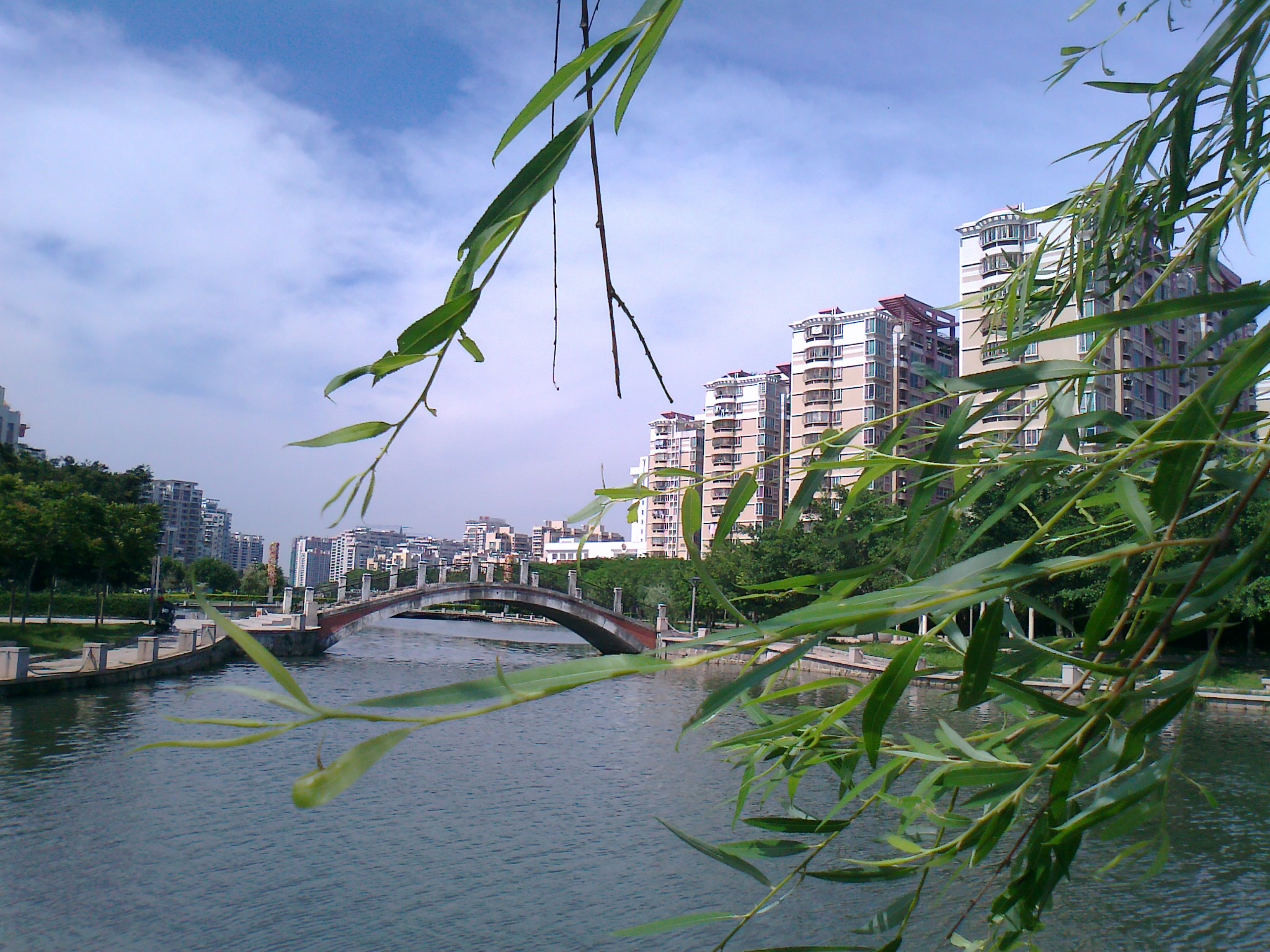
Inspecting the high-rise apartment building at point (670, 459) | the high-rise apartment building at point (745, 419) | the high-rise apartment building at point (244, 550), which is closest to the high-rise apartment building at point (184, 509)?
the high-rise apartment building at point (244, 550)

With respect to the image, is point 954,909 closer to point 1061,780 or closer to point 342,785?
point 1061,780

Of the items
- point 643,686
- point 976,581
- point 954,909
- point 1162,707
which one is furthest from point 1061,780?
point 643,686

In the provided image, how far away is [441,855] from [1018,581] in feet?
25.1

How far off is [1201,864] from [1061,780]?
27.1ft

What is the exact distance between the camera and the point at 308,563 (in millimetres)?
149250

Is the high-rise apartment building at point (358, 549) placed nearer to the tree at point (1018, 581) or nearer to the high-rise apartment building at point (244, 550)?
the high-rise apartment building at point (244, 550)

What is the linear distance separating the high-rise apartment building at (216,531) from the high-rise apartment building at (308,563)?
853 inches

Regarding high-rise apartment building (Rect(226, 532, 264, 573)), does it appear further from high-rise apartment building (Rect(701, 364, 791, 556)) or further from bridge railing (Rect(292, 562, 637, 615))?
bridge railing (Rect(292, 562, 637, 615))

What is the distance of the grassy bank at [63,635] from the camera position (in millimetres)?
18469

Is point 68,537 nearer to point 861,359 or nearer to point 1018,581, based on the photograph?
point 1018,581

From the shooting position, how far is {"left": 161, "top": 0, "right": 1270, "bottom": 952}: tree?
2.87 ft

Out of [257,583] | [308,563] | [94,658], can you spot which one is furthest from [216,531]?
[94,658]

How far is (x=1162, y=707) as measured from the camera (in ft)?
3.70

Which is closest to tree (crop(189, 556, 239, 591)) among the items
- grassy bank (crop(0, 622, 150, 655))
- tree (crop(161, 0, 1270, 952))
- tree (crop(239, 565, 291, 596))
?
tree (crop(239, 565, 291, 596))
